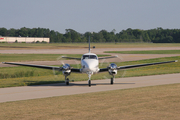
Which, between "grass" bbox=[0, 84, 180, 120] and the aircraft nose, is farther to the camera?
the aircraft nose

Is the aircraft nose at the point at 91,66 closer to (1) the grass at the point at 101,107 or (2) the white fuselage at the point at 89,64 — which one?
(2) the white fuselage at the point at 89,64

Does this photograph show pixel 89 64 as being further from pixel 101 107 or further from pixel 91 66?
pixel 101 107

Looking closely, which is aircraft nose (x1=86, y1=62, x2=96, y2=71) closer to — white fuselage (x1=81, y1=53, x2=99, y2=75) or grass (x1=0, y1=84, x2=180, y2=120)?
white fuselage (x1=81, y1=53, x2=99, y2=75)

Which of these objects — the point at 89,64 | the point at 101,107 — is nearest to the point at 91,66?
the point at 89,64

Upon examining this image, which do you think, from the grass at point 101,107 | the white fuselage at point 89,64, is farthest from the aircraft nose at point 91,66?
the grass at point 101,107

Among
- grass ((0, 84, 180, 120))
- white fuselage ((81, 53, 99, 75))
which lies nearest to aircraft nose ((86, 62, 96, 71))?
white fuselage ((81, 53, 99, 75))

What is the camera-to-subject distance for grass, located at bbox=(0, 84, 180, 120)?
40.0 feet

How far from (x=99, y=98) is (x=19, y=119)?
6.19 m

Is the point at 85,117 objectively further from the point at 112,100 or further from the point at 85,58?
the point at 85,58

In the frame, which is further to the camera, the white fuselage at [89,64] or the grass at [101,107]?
the white fuselage at [89,64]

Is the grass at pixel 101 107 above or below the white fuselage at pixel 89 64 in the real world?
below

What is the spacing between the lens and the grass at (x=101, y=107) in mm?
12203

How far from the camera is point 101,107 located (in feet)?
46.4

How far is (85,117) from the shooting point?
39.3ft
